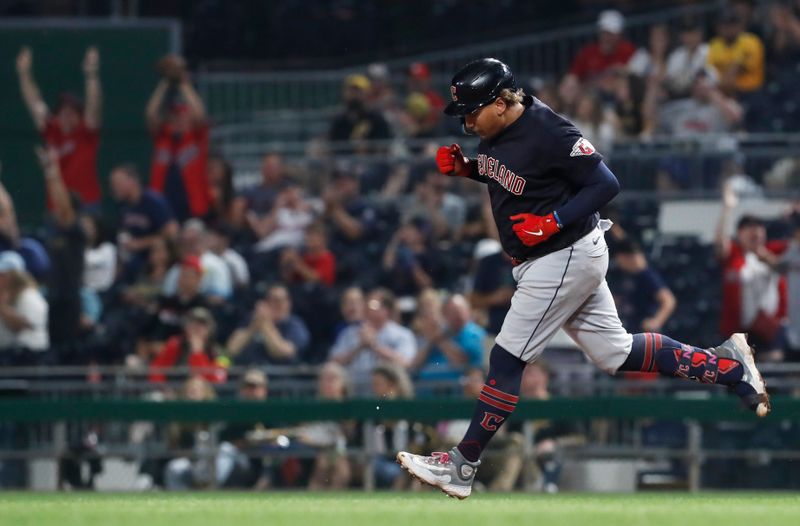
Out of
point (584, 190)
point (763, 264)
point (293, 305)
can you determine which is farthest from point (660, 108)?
point (584, 190)

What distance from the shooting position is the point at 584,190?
8.30m

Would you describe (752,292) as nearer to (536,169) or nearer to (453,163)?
(453,163)

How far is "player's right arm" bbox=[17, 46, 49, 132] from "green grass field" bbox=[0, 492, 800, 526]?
8.28m

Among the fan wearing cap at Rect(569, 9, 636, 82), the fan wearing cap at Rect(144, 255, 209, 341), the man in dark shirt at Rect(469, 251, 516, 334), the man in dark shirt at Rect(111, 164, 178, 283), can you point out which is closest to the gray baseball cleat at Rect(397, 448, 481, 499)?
the man in dark shirt at Rect(469, 251, 516, 334)

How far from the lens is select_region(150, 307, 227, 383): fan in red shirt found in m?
14.5

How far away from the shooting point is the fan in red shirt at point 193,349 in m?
14.5

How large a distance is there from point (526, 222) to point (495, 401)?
0.91 metres

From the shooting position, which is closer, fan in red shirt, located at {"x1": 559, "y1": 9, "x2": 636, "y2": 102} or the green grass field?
the green grass field

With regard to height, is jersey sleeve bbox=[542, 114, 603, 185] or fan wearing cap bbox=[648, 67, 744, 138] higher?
fan wearing cap bbox=[648, 67, 744, 138]

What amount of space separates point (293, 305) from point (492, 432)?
24.7 ft

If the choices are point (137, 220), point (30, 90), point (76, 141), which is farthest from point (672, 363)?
point (30, 90)

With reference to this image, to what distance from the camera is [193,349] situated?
14.6 metres

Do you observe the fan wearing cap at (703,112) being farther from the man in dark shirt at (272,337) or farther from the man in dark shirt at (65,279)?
the man in dark shirt at (65,279)

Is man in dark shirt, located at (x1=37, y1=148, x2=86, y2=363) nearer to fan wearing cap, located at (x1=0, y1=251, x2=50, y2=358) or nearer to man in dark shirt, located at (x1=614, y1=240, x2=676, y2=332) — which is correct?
fan wearing cap, located at (x1=0, y1=251, x2=50, y2=358)
